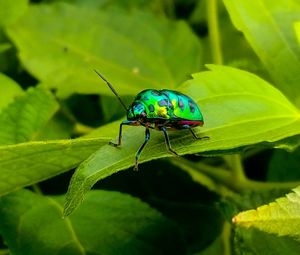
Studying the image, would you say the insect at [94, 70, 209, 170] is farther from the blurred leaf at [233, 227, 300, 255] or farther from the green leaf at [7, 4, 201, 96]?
the green leaf at [7, 4, 201, 96]

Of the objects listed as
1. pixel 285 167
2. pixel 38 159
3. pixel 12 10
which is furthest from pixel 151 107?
pixel 12 10

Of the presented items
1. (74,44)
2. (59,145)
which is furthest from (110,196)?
(74,44)

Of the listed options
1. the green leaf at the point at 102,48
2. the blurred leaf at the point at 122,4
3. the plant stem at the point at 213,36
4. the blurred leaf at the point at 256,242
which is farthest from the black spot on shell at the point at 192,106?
the blurred leaf at the point at 122,4

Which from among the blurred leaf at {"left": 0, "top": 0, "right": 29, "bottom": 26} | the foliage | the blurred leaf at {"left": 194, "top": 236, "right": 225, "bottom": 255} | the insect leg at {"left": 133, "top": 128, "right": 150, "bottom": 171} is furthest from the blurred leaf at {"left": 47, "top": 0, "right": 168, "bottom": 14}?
the insect leg at {"left": 133, "top": 128, "right": 150, "bottom": 171}

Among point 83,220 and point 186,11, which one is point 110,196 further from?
point 186,11

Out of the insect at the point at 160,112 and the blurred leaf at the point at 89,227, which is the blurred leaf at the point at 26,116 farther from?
the insect at the point at 160,112
